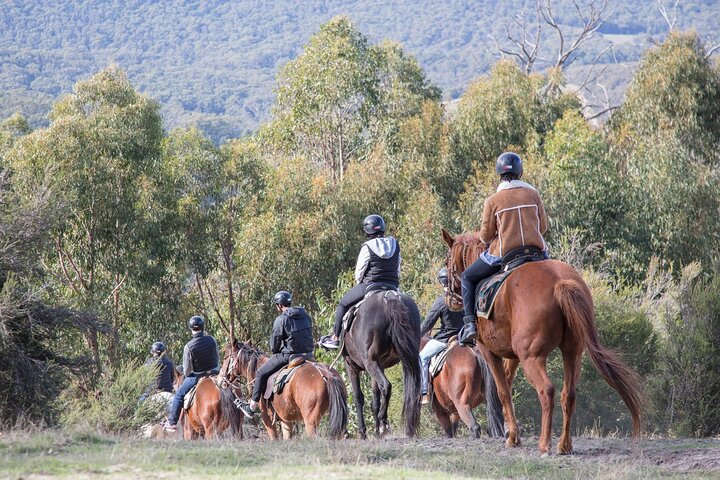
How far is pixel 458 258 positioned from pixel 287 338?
5.46m

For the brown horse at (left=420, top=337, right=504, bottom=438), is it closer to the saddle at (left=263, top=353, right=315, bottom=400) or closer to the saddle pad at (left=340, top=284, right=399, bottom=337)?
the saddle pad at (left=340, top=284, right=399, bottom=337)

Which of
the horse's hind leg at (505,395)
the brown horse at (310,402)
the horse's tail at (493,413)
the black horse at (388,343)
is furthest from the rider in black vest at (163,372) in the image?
the horse's hind leg at (505,395)

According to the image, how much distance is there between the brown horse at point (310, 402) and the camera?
53.9 feet

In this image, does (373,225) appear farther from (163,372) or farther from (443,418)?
(163,372)

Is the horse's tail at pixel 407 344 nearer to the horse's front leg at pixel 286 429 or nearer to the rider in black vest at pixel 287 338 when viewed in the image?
the rider in black vest at pixel 287 338

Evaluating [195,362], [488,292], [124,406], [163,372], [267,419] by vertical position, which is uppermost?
[488,292]

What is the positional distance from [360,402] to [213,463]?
6454 mm

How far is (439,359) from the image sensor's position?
1739cm

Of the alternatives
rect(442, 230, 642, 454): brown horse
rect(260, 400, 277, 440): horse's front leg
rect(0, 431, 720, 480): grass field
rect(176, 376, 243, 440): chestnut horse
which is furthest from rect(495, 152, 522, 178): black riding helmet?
rect(176, 376, 243, 440): chestnut horse

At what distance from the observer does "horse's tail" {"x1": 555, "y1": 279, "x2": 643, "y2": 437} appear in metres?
10.7

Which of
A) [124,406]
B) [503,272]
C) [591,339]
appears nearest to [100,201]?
[124,406]

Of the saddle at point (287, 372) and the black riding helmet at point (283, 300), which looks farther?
the black riding helmet at point (283, 300)

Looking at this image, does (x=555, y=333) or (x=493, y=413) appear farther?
(x=493, y=413)

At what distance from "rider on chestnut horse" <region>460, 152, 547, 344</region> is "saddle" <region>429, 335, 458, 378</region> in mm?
5117
